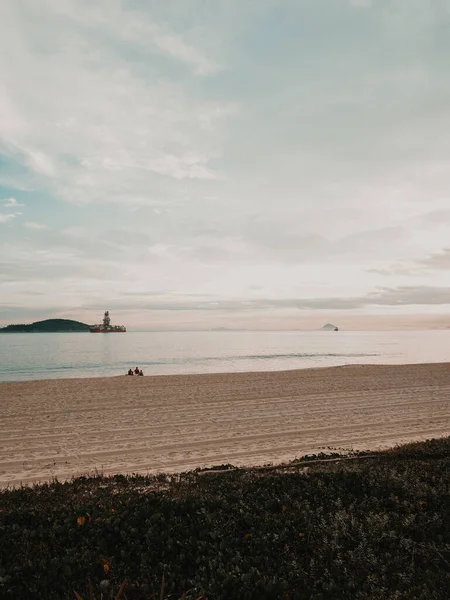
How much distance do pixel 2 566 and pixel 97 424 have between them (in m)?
10.2

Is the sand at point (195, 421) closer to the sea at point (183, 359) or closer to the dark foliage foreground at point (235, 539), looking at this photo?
the dark foliage foreground at point (235, 539)

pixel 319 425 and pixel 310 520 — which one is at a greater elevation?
pixel 310 520

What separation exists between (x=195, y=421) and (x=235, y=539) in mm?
9877

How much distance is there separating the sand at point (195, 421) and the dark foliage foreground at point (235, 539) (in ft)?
12.3

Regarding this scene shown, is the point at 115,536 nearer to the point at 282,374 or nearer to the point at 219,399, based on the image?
the point at 219,399

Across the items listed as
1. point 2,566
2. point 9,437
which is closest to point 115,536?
point 2,566

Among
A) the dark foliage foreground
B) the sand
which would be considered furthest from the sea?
the dark foliage foreground

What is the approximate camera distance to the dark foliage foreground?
3.71 metres

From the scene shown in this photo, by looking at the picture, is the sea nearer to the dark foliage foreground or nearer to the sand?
the sand

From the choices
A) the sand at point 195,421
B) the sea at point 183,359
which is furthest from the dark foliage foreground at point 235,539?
the sea at point 183,359

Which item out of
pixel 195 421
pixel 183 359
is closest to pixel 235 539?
pixel 195 421

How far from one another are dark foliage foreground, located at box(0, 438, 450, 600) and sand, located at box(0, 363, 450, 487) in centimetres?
376

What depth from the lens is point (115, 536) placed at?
4461 mm

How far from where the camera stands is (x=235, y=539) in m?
4.36
